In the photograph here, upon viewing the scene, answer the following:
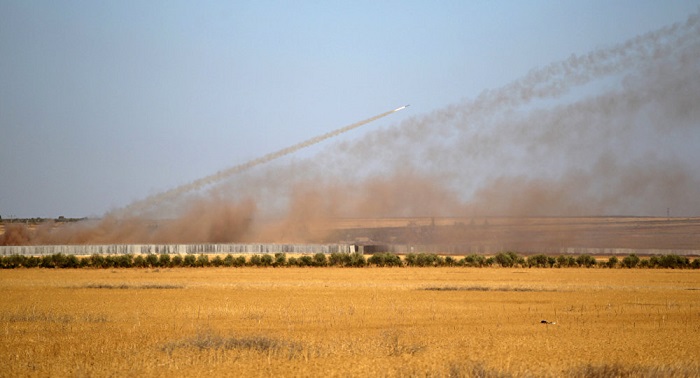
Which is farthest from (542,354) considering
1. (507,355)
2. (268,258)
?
(268,258)

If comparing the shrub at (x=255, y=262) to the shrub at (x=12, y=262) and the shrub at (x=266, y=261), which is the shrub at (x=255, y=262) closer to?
the shrub at (x=266, y=261)

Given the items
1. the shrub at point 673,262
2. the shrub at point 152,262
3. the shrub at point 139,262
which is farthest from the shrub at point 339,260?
the shrub at point 673,262

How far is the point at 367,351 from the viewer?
24.0 meters

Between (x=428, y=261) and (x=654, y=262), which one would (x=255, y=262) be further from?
(x=654, y=262)

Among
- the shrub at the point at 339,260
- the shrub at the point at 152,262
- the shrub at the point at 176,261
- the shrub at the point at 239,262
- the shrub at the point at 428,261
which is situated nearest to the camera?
the shrub at the point at 152,262

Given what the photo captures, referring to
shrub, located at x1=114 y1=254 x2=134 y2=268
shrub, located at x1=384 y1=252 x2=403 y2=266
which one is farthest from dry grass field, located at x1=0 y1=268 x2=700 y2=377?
shrub, located at x1=384 y1=252 x2=403 y2=266

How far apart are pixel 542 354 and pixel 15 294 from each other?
1267 inches

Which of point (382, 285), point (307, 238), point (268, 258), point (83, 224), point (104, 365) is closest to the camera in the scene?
point (104, 365)

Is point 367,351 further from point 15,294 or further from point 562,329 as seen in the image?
point 15,294

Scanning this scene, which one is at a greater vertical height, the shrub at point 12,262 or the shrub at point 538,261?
the shrub at point 12,262

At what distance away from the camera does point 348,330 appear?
2919 cm

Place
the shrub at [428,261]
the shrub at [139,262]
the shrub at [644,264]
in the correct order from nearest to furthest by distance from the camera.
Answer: the shrub at [139,262], the shrub at [644,264], the shrub at [428,261]

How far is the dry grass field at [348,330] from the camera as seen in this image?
2167cm

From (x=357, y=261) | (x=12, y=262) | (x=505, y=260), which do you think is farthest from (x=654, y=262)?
(x=12, y=262)
